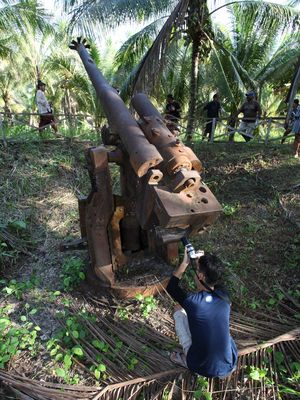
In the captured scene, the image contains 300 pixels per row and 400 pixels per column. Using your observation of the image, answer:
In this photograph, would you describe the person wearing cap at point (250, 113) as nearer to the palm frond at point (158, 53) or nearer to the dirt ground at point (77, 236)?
the dirt ground at point (77, 236)

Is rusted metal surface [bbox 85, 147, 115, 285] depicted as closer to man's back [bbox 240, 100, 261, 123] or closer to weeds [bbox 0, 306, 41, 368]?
weeds [bbox 0, 306, 41, 368]

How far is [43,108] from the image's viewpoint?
29.0ft

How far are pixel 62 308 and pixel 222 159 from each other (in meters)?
5.63

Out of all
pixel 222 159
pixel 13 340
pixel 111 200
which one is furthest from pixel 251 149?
pixel 13 340

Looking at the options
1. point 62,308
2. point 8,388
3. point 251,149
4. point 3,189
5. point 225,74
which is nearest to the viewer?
point 8,388

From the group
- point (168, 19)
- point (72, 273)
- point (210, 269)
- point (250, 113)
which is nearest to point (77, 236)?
point (72, 273)

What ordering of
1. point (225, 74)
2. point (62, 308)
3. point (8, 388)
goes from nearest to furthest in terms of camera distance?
point (8, 388) < point (62, 308) < point (225, 74)

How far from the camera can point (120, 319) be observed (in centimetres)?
382

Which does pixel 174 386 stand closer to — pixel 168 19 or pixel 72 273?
pixel 72 273

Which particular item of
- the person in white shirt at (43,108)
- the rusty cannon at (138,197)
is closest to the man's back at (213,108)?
Result: the person in white shirt at (43,108)

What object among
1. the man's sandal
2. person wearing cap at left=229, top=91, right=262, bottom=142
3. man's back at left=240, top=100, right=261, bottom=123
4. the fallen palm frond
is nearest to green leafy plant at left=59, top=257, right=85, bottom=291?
the fallen palm frond

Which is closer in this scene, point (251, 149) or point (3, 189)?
point (3, 189)

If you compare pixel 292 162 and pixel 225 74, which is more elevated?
pixel 225 74

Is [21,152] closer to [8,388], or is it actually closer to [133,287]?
[133,287]
